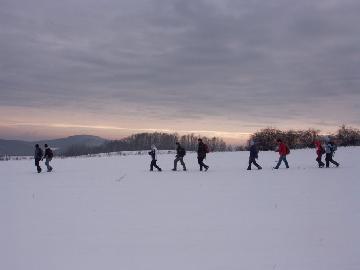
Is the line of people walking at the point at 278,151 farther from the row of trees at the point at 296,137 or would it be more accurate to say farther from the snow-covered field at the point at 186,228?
the row of trees at the point at 296,137

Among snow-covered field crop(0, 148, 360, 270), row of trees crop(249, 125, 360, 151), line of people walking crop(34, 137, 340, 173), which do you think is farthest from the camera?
row of trees crop(249, 125, 360, 151)

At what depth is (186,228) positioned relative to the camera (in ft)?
30.6

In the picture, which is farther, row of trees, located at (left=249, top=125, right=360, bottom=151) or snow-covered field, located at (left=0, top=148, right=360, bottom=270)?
row of trees, located at (left=249, top=125, right=360, bottom=151)

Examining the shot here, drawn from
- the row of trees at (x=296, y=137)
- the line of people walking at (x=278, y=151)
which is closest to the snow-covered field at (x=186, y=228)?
the line of people walking at (x=278, y=151)

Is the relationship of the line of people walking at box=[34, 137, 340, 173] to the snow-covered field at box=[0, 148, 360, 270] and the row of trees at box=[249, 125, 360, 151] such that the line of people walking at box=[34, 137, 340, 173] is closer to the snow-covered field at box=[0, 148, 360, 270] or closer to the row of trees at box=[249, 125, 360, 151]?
the snow-covered field at box=[0, 148, 360, 270]

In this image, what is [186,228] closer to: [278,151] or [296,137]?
[278,151]

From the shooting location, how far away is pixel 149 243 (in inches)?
325

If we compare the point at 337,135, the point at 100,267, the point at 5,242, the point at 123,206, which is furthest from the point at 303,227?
the point at 337,135

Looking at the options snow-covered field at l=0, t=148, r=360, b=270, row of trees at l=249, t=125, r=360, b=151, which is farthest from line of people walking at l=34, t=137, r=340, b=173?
row of trees at l=249, t=125, r=360, b=151

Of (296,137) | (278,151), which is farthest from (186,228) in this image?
(296,137)

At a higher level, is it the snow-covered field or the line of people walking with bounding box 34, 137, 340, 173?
the line of people walking with bounding box 34, 137, 340, 173

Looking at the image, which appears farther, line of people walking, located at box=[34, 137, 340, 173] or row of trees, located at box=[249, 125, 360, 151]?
row of trees, located at box=[249, 125, 360, 151]

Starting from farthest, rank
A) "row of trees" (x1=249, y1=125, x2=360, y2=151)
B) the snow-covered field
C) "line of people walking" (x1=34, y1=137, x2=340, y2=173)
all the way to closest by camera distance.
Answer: "row of trees" (x1=249, y1=125, x2=360, y2=151)
"line of people walking" (x1=34, y1=137, x2=340, y2=173)
the snow-covered field

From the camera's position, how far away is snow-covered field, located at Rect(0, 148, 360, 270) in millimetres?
7207
